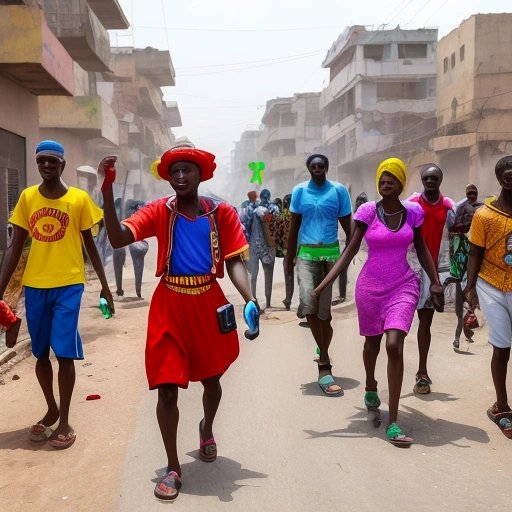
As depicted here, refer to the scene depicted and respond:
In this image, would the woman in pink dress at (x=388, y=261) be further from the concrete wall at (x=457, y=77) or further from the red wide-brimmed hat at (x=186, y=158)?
the concrete wall at (x=457, y=77)

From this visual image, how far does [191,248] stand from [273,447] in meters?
1.51

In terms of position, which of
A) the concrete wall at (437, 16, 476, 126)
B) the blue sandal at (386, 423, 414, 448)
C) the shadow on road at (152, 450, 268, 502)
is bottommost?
the shadow on road at (152, 450, 268, 502)

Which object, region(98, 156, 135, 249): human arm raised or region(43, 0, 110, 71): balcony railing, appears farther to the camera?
region(43, 0, 110, 71): balcony railing

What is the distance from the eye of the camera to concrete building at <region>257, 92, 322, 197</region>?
236 feet

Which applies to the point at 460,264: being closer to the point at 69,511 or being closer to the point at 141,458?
the point at 141,458

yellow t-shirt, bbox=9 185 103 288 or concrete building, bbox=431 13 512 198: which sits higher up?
concrete building, bbox=431 13 512 198

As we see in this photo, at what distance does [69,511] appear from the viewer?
11.6 feet

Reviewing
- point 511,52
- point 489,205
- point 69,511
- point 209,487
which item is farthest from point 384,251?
point 511,52

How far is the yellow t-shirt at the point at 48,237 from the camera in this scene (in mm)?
4707

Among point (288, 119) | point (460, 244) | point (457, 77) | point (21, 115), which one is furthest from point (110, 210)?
point (288, 119)

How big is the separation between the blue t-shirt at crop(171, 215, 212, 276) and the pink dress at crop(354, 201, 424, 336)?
1.56 meters

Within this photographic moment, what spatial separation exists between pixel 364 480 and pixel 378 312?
57.9 inches

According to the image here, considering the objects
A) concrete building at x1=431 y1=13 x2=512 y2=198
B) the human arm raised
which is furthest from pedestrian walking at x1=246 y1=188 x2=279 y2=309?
concrete building at x1=431 y1=13 x2=512 y2=198

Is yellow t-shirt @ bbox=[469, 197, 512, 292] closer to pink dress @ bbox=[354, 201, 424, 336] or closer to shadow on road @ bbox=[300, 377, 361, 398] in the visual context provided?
pink dress @ bbox=[354, 201, 424, 336]
